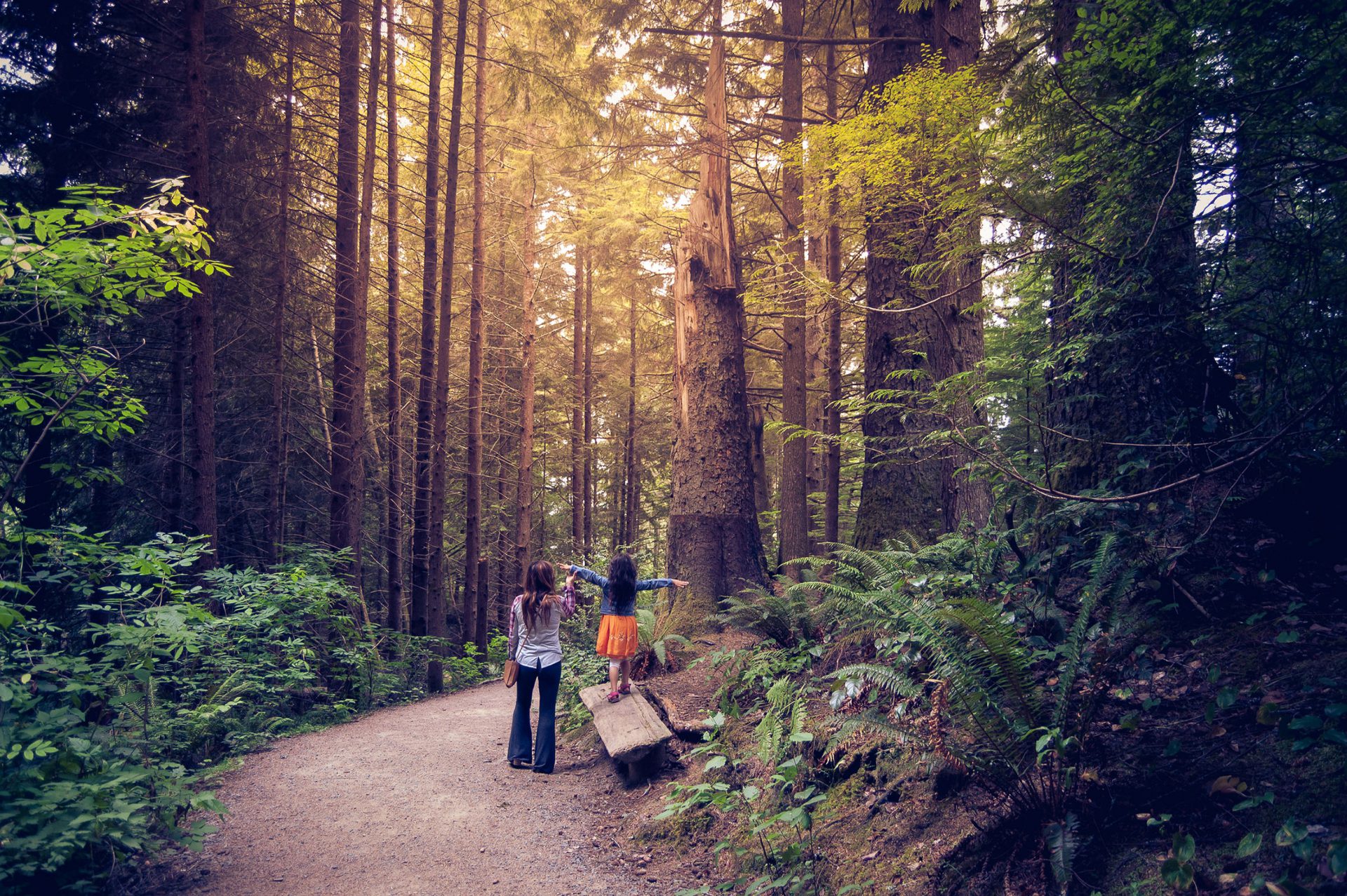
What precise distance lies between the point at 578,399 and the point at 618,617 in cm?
1725

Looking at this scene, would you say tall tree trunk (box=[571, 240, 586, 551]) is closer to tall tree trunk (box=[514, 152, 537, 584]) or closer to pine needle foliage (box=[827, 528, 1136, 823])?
tall tree trunk (box=[514, 152, 537, 584])

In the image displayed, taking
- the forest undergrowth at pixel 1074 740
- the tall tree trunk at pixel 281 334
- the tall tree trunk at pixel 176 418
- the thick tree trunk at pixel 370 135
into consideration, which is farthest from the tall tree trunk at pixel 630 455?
the forest undergrowth at pixel 1074 740

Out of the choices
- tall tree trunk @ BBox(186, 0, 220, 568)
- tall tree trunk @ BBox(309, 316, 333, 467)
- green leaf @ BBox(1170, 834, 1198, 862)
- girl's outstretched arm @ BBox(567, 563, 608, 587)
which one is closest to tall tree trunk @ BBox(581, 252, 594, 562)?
tall tree trunk @ BBox(309, 316, 333, 467)

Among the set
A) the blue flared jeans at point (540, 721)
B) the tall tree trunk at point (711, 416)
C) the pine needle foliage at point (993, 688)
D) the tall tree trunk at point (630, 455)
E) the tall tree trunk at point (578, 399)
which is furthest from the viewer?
the tall tree trunk at point (630, 455)

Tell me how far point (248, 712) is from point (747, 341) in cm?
1128

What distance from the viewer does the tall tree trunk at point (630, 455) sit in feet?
86.0

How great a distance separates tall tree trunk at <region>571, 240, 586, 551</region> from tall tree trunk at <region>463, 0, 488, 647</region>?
A: 6.26 metres

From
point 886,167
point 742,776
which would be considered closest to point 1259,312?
point 886,167

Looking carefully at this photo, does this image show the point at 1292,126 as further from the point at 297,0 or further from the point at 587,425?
the point at 587,425

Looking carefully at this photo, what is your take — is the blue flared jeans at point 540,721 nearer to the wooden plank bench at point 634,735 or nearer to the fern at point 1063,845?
the wooden plank bench at point 634,735

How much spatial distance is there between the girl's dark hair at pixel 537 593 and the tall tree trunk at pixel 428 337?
28.2 ft

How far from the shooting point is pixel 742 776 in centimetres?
486

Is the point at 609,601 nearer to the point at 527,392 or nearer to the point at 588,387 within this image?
the point at 527,392

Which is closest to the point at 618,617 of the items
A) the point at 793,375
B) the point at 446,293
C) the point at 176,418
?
the point at 793,375
